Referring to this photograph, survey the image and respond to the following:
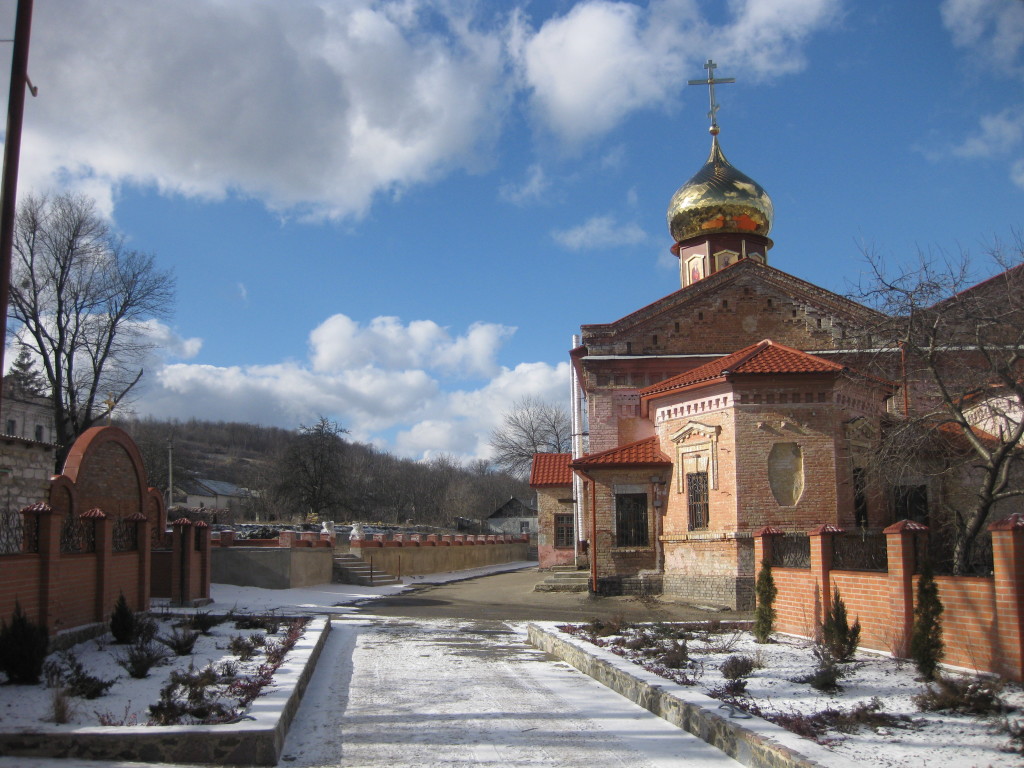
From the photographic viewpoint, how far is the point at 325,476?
5481 cm

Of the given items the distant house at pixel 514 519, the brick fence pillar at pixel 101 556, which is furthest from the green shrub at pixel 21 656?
the distant house at pixel 514 519

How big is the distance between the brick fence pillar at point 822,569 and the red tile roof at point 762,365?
698cm

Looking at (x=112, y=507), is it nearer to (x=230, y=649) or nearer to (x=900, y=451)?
(x=230, y=649)

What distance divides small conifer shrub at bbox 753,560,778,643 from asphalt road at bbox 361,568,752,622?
3.60 meters

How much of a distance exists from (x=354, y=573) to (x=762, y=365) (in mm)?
13912

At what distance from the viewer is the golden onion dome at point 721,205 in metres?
29.6

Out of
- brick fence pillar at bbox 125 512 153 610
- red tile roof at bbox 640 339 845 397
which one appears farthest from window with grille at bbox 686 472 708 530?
brick fence pillar at bbox 125 512 153 610

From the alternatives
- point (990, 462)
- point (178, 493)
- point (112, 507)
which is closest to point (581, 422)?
point (112, 507)

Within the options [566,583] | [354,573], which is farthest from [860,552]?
A: [354,573]

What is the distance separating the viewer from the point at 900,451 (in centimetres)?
1452

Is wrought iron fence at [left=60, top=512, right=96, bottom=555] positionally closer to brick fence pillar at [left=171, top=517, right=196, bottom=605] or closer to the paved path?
the paved path

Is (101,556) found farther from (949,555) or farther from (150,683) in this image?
(949,555)

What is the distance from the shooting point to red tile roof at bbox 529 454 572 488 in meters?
33.2

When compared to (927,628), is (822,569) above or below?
above
